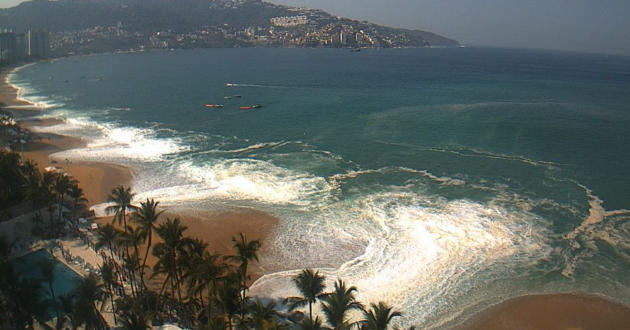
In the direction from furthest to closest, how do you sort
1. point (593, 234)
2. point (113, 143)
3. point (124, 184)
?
point (113, 143), point (124, 184), point (593, 234)

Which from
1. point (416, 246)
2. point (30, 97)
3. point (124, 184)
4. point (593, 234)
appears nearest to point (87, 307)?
point (416, 246)

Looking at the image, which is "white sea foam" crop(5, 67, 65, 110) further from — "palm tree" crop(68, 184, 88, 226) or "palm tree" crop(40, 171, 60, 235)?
"palm tree" crop(40, 171, 60, 235)

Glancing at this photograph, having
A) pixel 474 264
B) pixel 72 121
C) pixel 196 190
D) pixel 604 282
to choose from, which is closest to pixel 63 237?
pixel 196 190

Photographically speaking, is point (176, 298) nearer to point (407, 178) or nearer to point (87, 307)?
point (87, 307)

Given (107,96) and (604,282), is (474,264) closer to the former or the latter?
(604,282)

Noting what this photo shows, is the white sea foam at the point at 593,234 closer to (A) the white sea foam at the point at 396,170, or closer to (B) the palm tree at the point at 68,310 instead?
(A) the white sea foam at the point at 396,170

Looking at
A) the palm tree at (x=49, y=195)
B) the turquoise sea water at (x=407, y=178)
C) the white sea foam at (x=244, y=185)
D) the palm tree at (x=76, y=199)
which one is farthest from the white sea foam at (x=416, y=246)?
the palm tree at (x=76, y=199)

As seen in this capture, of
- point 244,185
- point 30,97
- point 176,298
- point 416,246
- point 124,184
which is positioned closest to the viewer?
point 176,298
